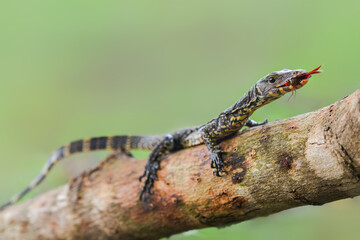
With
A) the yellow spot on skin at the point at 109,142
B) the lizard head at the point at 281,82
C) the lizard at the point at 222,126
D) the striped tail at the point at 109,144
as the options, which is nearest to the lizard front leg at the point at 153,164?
the lizard at the point at 222,126

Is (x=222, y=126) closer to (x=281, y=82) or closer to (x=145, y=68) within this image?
(x=281, y=82)

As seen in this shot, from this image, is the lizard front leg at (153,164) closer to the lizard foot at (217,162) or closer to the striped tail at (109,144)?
the striped tail at (109,144)

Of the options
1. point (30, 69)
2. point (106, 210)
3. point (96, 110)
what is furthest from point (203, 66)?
point (30, 69)

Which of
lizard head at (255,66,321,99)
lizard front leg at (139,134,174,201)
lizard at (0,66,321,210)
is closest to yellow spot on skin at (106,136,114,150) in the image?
lizard at (0,66,321,210)

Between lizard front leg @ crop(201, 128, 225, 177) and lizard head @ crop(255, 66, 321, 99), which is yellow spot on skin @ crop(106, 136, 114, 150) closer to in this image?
lizard front leg @ crop(201, 128, 225, 177)

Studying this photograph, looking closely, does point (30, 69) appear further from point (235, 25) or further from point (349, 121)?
point (349, 121)

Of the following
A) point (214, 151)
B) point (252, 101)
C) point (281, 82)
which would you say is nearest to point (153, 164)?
point (214, 151)
